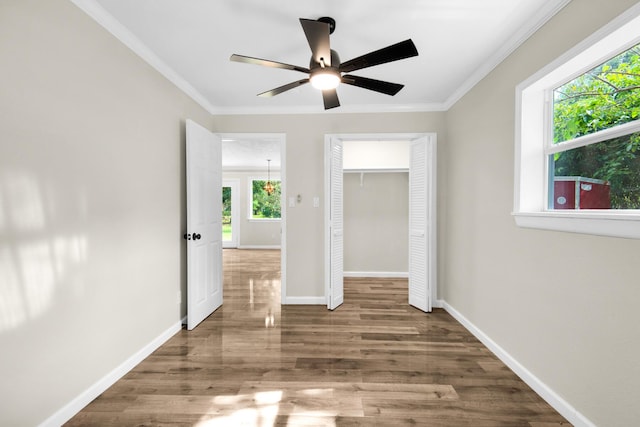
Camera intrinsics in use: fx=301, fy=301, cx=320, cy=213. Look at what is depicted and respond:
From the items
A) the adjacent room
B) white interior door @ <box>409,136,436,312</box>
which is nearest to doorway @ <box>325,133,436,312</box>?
white interior door @ <box>409,136,436,312</box>

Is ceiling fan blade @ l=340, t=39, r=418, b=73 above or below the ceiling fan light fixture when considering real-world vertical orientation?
above

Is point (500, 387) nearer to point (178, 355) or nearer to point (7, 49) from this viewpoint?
point (178, 355)

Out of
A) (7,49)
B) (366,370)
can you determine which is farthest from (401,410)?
(7,49)

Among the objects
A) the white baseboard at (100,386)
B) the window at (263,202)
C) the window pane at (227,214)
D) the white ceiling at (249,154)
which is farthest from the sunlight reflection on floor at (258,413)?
the window pane at (227,214)

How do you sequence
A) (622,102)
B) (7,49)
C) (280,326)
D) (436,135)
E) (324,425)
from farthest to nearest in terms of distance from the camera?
(436,135)
(280,326)
(324,425)
(622,102)
(7,49)

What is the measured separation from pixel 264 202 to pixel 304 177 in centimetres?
572

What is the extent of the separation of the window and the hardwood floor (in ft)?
19.8

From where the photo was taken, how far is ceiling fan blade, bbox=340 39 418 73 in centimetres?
167

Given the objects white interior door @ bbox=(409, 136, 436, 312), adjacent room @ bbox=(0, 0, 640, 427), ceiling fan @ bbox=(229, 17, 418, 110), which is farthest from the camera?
white interior door @ bbox=(409, 136, 436, 312)

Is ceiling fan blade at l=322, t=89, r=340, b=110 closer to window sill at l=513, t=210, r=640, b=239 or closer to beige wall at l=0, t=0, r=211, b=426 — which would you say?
beige wall at l=0, t=0, r=211, b=426

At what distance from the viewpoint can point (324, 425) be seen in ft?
5.57

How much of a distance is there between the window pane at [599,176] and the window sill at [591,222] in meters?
0.11

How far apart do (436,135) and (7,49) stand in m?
3.71

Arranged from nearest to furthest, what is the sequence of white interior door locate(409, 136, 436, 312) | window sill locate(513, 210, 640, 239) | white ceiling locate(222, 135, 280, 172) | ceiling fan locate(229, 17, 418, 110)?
window sill locate(513, 210, 640, 239) < ceiling fan locate(229, 17, 418, 110) < white interior door locate(409, 136, 436, 312) < white ceiling locate(222, 135, 280, 172)
